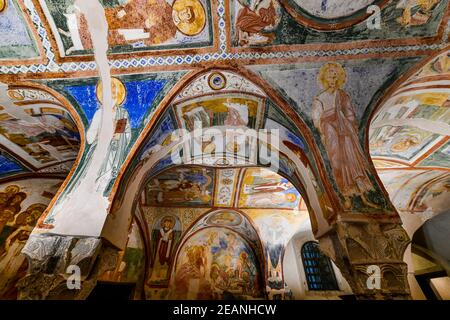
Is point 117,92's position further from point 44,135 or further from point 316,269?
point 316,269

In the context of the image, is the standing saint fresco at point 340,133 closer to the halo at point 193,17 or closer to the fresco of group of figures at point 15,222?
the halo at point 193,17

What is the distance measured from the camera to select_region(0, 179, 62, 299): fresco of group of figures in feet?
23.8

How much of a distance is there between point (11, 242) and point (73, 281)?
6392mm

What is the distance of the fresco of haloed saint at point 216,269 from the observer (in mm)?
10102

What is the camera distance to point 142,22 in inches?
177

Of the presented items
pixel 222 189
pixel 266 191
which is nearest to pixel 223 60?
pixel 222 189

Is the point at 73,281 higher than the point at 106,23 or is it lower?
lower

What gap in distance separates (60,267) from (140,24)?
4.38 meters

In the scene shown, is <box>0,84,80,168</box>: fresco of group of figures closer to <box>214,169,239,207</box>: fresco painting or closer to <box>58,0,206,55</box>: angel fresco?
<box>58,0,206,55</box>: angel fresco

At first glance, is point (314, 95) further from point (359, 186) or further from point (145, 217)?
point (145, 217)
